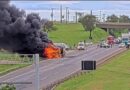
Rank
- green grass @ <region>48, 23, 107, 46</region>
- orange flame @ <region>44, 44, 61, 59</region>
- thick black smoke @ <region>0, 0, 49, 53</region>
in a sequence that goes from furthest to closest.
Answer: green grass @ <region>48, 23, 107, 46</region>
orange flame @ <region>44, 44, 61, 59</region>
thick black smoke @ <region>0, 0, 49, 53</region>

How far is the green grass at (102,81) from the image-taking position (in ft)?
153

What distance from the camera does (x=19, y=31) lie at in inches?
661

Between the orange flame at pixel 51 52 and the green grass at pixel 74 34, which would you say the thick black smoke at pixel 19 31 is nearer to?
the orange flame at pixel 51 52

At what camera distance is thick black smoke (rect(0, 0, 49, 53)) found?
15.9m

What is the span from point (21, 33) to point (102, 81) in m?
36.4

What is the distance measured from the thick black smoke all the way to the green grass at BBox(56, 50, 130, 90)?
26544 millimetres

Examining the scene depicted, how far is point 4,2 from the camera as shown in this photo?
1552cm

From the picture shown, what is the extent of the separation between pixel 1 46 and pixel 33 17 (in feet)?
5.22

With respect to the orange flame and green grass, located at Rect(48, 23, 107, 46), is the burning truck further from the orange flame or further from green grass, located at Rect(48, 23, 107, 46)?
green grass, located at Rect(48, 23, 107, 46)

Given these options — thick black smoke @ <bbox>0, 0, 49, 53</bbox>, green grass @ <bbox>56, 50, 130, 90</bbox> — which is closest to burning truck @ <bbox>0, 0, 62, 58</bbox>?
thick black smoke @ <bbox>0, 0, 49, 53</bbox>

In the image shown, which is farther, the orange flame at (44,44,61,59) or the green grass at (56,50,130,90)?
the green grass at (56,50,130,90)

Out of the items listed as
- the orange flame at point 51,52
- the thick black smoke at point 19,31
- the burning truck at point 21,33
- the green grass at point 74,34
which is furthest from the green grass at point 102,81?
the green grass at point 74,34

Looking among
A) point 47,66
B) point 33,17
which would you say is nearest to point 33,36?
point 33,17

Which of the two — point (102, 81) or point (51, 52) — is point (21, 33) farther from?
point (102, 81)
